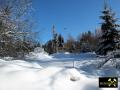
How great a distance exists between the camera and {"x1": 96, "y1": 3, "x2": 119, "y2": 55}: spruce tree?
104 feet

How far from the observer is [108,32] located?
1270 inches

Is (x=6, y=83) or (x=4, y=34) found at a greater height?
(x=4, y=34)

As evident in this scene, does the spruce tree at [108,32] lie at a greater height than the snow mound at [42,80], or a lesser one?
greater

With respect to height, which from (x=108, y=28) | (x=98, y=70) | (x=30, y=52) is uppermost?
(x=108, y=28)

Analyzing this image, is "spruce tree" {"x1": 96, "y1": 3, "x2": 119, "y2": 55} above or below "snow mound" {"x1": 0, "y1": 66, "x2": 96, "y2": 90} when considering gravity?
above

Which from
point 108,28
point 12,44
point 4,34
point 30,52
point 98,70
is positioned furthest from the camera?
point 108,28

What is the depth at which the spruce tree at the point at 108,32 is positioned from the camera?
31688 mm

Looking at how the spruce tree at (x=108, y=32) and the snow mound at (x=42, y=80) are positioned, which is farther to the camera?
the spruce tree at (x=108, y=32)

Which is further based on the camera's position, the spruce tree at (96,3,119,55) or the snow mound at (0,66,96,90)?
the spruce tree at (96,3,119,55)

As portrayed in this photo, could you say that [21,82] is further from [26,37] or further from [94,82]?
[26,37]

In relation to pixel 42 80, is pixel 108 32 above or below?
above

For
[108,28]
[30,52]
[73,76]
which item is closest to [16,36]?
[30,52]

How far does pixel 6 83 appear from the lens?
554cm

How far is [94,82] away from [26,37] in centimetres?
899
